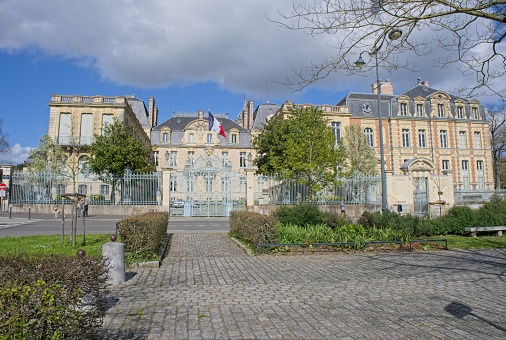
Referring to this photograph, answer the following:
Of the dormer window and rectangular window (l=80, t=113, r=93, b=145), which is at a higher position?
the dormer window

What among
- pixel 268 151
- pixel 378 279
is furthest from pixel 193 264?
pixel 268 151

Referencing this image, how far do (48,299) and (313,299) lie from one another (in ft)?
12.5

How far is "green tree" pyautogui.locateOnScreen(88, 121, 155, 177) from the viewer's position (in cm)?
2650

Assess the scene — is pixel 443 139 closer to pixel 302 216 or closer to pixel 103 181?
pixel 302 216

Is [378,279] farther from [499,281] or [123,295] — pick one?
[123,295]

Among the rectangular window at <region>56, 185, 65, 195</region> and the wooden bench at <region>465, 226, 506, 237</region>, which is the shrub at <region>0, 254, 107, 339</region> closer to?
the wooden bench at <region>465, 226, 506, 237</region>

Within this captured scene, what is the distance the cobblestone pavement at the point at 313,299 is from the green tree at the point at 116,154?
20126 millimetres

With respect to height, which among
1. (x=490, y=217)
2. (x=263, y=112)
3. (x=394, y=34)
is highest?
(x=263, y=112)

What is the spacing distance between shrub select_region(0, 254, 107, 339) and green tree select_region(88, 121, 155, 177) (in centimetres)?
2393

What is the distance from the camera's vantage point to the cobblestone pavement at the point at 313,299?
13.0ft

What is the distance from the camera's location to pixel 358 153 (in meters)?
36.5

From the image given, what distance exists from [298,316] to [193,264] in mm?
4075

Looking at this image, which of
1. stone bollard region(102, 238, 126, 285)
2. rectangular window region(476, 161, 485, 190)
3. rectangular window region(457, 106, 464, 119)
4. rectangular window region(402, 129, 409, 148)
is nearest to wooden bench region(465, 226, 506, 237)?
stone bollard region(102, 238, 126, 285)

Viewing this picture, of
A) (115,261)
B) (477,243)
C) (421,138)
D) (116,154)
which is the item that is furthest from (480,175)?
(115,261)
